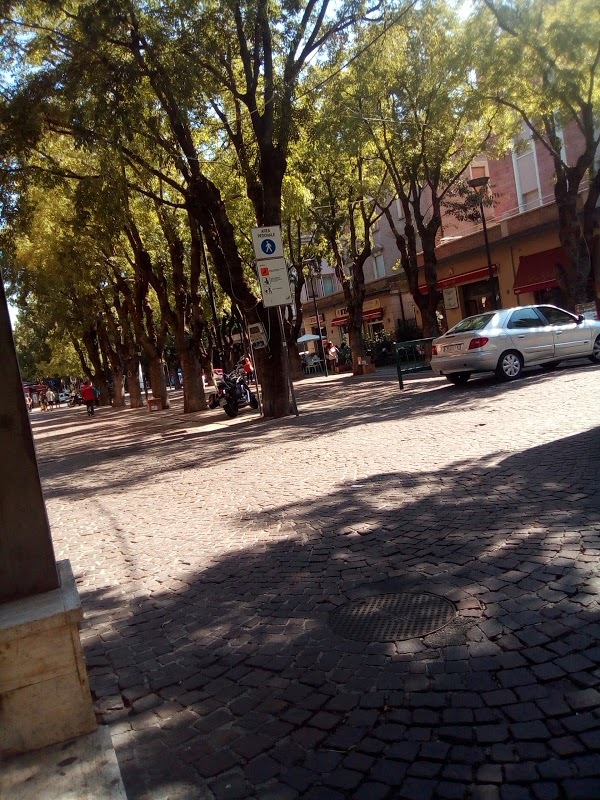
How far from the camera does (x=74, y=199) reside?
15.9 meters

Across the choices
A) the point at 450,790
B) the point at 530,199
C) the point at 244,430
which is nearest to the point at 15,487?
the point at 450,790

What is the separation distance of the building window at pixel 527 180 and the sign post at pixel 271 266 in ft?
63.0

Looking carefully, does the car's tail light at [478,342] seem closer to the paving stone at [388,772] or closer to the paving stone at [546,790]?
the paving stone at [388,772]

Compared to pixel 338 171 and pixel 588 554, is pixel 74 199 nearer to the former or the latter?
pixel 338 171

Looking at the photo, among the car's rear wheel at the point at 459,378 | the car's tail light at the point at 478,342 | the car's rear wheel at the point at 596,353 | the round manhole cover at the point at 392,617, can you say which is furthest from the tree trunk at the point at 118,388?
the round manhole cover at the point at 392,617

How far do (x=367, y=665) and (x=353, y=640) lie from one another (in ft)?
0.91

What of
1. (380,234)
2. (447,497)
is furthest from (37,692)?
(380,234)

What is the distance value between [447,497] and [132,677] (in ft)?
11.1

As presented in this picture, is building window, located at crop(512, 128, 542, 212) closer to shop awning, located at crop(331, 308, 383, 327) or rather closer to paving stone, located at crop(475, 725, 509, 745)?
shop awning, located at crop(331, 308, 383, 327)

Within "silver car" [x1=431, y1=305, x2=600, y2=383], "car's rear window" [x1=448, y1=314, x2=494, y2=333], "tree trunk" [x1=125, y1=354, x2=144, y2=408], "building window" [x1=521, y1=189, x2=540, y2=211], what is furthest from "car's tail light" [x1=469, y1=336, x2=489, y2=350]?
"tree trunk" [x1=125, y1=354, x2=144, y2=408]

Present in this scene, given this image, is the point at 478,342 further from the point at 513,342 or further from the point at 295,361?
the point at 295,361

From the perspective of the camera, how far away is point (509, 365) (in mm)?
14648

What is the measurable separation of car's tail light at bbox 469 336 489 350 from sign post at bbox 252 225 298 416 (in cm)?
391

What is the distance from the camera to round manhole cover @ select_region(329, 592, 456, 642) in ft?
12.0
